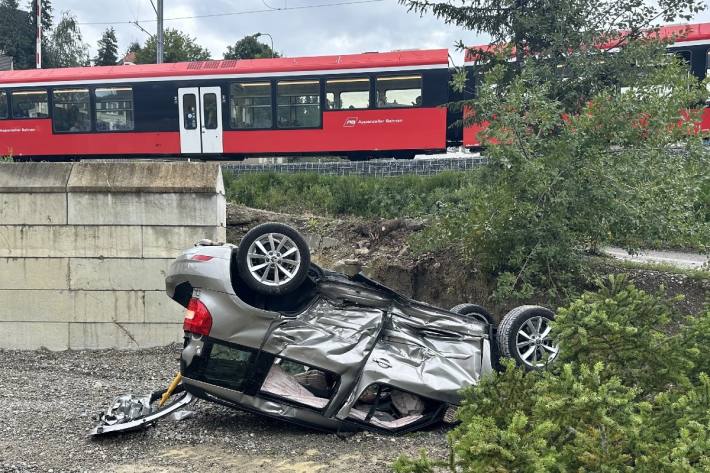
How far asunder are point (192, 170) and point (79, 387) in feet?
10.1

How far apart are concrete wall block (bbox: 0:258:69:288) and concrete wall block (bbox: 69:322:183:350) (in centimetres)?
63

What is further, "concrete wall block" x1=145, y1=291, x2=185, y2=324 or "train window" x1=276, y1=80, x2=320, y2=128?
"train window" x1=276, y1=80, x2=320, y2=128

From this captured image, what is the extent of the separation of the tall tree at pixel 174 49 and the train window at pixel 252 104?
33713mm

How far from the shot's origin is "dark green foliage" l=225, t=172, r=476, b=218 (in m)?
12.1

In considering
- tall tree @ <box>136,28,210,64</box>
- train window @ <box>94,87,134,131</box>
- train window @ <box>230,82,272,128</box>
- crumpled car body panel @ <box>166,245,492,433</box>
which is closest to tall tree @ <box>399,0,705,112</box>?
crumpled car body panel @ <box>166,245,492,433</box>

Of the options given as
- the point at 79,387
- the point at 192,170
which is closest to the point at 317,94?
the point at 192,170

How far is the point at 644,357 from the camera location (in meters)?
3.51

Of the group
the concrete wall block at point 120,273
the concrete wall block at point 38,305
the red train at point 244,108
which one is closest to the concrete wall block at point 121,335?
the concrete wall block at point 38,305

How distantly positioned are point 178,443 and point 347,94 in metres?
12.7

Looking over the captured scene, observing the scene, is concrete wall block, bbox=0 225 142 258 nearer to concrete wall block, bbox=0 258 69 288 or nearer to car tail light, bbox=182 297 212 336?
concrete wall block, bbox=0 258 69 288

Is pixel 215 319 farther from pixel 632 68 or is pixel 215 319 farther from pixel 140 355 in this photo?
pixel 632 68

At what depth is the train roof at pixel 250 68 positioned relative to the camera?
1633 centimetres

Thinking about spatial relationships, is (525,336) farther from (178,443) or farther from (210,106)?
(210,106)

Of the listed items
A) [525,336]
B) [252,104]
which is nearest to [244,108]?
[252,104]
